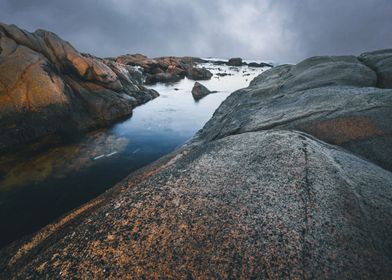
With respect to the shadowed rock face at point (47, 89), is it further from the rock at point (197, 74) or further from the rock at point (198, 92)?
the rock at point (197, 74)

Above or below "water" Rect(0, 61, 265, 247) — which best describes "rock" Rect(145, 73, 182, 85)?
above

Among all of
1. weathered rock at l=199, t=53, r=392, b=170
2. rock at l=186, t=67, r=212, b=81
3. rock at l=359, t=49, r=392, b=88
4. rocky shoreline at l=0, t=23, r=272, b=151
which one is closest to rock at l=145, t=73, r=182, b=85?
rock at l=186, t=67, r=212, b=81

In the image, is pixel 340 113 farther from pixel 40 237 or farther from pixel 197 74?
pixel 197 74

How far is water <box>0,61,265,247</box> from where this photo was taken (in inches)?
253

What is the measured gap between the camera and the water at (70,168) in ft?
21.1

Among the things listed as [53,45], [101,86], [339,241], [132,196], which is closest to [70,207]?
[132,196]

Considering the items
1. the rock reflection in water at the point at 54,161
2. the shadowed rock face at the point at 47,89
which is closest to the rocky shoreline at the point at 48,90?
the shadowed rock face at the point at 47,89

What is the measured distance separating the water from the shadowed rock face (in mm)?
1111

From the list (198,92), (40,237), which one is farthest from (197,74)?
(40,237)

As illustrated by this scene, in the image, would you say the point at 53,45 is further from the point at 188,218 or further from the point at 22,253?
the point at 188,218

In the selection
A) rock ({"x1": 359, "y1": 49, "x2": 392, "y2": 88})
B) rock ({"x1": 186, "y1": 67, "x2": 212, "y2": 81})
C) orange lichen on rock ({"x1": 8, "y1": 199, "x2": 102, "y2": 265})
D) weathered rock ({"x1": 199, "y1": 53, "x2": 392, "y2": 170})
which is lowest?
orange lichen on rock ({"x1": 8, "y1": 199, "x2": 102, "y2": 265})

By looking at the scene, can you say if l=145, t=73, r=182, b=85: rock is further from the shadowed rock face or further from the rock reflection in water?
the rock reflection in water

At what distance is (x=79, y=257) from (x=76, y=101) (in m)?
12.8

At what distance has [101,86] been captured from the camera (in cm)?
1608
